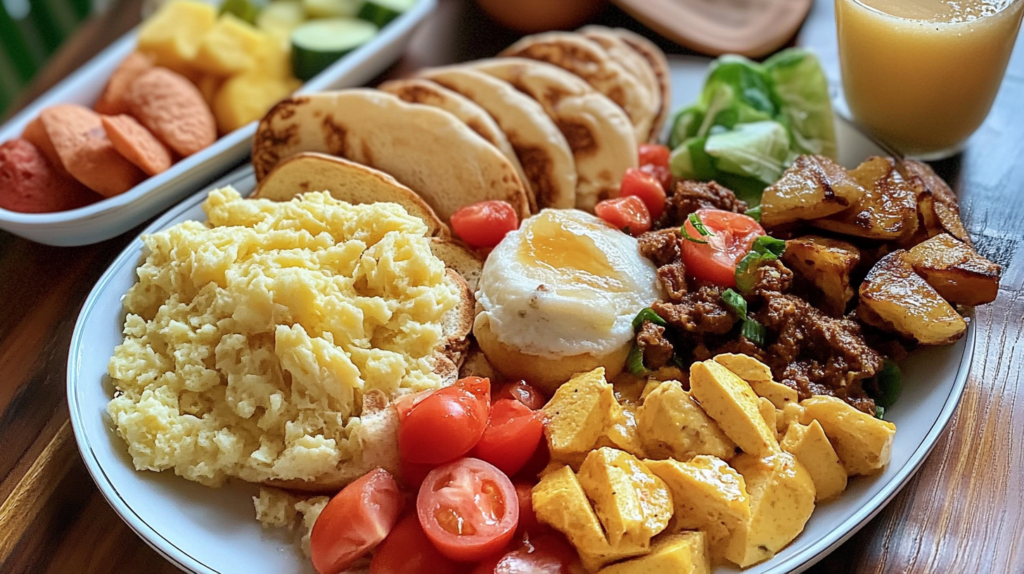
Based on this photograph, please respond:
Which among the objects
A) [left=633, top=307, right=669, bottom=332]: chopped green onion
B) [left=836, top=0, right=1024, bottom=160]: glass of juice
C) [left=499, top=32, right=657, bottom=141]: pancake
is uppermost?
[left=836, top=0, right=1024, bottom=160]: glass of juice

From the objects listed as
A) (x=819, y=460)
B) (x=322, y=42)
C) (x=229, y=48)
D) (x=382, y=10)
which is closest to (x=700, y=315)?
(x=819, y=460)

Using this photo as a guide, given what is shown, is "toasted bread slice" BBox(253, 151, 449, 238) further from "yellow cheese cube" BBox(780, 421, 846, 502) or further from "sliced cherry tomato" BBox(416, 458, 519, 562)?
"yellow cheese cube" BBox(780, 421, 846, 502)

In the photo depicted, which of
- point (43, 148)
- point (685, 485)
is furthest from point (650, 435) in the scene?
point (43, 148)

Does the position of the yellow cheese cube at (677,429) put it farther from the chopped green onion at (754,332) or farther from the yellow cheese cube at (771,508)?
the chopped green onion at (754,332)

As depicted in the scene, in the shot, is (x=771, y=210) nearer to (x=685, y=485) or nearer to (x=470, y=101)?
(x=685, y=485)

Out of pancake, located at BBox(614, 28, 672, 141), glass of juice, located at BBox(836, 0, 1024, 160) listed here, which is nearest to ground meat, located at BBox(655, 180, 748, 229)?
pancake, located at BBox(614, 28, 672, 141)

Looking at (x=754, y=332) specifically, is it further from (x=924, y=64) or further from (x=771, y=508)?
(x=924, y=64)
